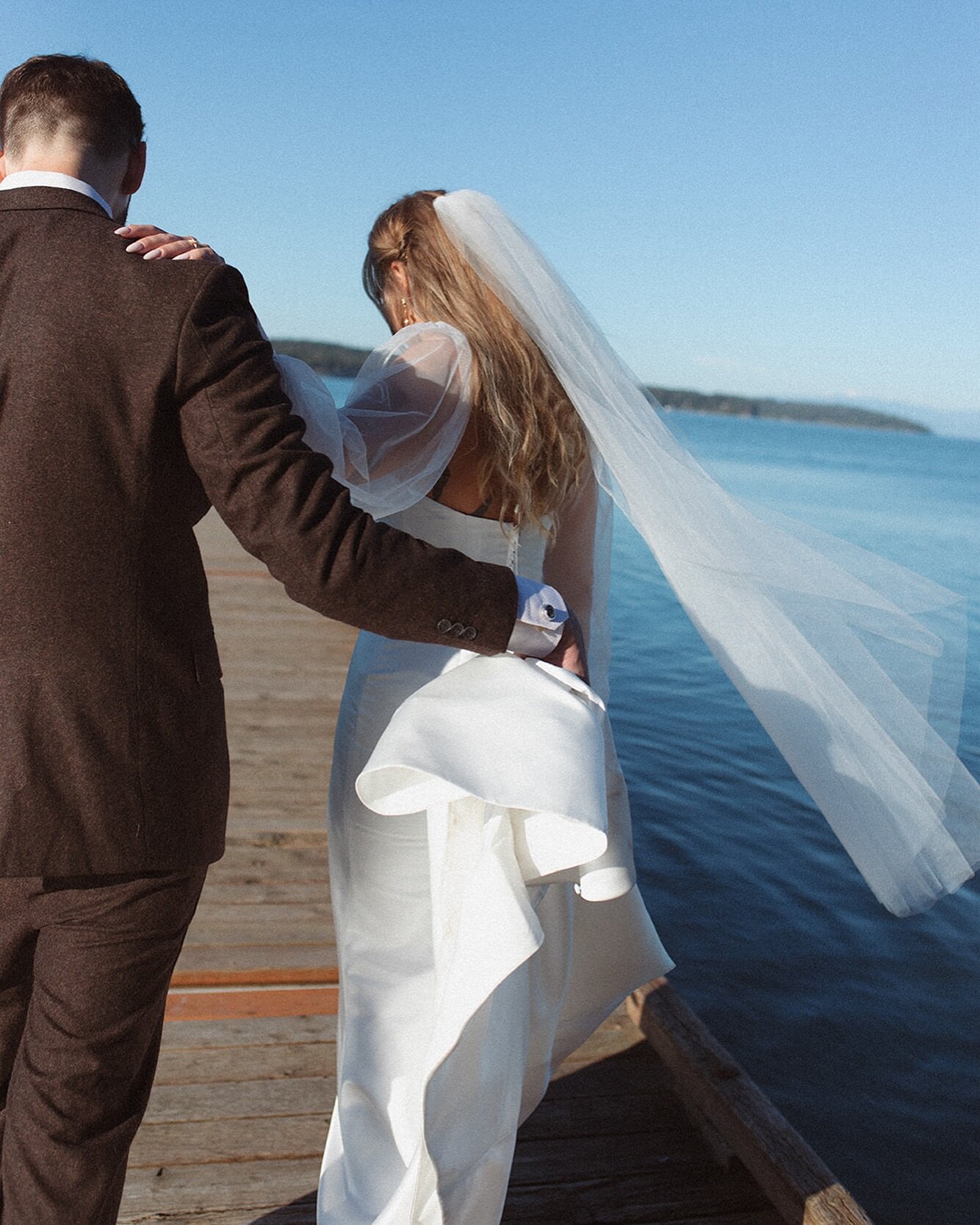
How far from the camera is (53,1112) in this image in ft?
4.91

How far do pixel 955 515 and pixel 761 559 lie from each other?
91.7ft

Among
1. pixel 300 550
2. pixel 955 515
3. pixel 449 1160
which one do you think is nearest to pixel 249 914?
pixel 449 1160

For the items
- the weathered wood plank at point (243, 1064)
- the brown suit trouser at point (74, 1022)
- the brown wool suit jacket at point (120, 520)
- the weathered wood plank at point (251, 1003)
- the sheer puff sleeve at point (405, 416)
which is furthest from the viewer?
the weathered wood plank at point (251, 1003)

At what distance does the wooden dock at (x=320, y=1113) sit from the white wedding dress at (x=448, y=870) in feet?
1.13

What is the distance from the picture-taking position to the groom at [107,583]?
137 centimetres

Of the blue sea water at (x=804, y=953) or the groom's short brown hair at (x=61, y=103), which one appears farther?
the blue sea water at (x=804, y=953)

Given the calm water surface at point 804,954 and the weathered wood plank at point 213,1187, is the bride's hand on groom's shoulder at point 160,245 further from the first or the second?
the weathered wood plank at point 213,1187

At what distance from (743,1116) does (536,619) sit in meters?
1.29

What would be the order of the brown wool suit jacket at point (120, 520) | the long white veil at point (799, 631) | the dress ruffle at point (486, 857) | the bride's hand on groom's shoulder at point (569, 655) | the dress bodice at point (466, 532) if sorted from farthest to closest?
1. the dress bodice at point (466, 532)
2. the long white veil at point (799, 631)
3. the bride's hand on groom's shoulder at point (569, 655)
4. the dress ruffle at point (486, 857)
5. the brown wool suit jacket at point (120, 520)

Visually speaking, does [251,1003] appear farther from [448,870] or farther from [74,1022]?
[74,1022]

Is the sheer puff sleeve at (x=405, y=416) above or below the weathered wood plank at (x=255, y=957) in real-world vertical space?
above

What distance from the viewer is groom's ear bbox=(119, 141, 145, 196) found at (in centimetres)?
155

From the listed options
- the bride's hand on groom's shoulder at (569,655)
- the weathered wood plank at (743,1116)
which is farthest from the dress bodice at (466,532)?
the weathered wood plank at (743,1116)

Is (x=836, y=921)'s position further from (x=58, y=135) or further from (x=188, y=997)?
(x=58, y=135)
